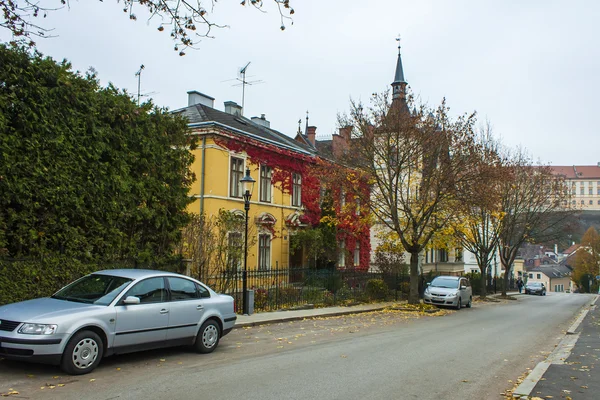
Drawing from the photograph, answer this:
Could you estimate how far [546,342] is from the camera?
13352 millimetres

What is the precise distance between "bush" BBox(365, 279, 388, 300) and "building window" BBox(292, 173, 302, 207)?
7.11m

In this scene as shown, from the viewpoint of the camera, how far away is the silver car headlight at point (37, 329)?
7281mm

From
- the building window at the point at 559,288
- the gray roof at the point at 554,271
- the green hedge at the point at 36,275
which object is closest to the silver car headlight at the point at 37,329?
the green hedge at the point at 36,275

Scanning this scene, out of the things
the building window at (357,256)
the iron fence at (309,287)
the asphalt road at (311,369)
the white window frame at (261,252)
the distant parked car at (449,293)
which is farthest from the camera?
the building window at (357,256)

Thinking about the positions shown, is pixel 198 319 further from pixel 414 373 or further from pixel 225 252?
pixel 225 252

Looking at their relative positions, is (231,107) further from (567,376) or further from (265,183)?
(567,376)

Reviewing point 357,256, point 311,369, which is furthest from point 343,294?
point 311,369

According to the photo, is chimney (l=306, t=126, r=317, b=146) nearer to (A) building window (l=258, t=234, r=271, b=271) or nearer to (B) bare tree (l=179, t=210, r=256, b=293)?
(A) building window (l=258, t=234, r=271, b=271)

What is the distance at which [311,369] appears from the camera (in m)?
8.54

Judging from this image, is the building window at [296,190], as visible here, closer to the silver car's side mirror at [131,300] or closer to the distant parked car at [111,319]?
the distant parked car at [111,319]

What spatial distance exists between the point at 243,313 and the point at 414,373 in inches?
351

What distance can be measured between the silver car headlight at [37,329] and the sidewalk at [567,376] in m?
6.44

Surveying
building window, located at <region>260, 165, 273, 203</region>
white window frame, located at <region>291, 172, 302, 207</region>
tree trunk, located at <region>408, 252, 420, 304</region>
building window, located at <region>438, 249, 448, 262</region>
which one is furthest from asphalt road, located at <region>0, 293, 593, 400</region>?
building window, located at <region>438, 249, 448, 262</region>

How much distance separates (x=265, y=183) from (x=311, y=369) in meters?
20.5
